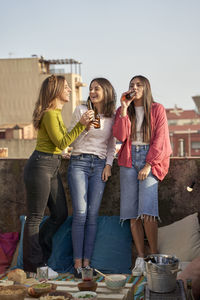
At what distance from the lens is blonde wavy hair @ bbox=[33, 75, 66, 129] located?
440cm

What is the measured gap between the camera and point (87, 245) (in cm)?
461

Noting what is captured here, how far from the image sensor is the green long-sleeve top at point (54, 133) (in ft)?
14.0

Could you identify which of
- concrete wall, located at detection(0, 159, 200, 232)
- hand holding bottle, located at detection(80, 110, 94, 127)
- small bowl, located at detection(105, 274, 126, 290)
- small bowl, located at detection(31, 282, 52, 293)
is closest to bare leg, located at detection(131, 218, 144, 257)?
concrete wall, located at detection(0, 159, 200, 232)

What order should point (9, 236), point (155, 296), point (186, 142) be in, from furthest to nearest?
point (186, 142) → point (9, 236) → point (155, 296)

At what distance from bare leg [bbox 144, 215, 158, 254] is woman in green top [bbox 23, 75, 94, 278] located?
904 millimetres

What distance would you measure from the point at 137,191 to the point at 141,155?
1.22 feet

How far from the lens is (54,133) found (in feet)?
14.0

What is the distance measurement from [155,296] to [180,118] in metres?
69.4

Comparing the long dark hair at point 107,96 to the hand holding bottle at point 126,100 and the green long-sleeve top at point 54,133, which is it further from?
the green long-sleeve top at point 54,133

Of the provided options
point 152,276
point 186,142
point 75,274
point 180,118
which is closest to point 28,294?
point 152,276

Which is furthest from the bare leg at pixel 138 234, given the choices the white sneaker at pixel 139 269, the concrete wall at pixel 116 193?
the concrete wall at pixel 116 193

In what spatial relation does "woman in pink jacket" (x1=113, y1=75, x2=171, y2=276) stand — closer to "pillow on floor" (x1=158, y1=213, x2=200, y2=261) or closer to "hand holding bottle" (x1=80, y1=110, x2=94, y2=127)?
"pillow on floor" (x1=158, y1=213, x2=200, y2=261)

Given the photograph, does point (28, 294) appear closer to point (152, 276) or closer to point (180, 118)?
point (152, 276)

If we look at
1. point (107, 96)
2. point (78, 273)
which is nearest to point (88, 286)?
point (78, 273)
